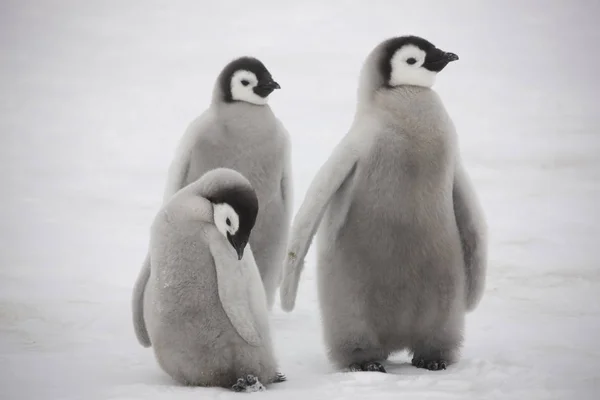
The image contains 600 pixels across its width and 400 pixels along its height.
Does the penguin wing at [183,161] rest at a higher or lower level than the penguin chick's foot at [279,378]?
higher

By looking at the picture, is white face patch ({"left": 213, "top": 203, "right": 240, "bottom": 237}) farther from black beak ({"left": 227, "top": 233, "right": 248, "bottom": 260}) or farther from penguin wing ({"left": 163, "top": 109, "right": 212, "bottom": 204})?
penguin wing ({"left": 163, "top": 109, "right": 212, "bottom": 204})

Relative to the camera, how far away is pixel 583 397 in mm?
2930

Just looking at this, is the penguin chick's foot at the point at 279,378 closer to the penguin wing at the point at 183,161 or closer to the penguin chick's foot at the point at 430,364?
the penguin chick's foot at the point at 430,364

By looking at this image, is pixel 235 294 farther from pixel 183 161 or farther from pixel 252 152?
pixel 183 161

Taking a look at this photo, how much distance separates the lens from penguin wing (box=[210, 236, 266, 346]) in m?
3.01

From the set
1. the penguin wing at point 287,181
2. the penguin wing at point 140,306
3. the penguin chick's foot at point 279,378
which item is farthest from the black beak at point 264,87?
the penguin chick's foot at point 279,378

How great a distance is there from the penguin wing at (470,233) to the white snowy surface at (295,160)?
28cm

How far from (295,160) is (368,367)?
441cm

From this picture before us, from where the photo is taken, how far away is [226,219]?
307cm

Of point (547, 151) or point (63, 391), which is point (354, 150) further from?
point (547, 151)

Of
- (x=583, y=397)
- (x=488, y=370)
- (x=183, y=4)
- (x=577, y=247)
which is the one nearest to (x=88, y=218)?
(x=577, y=247)

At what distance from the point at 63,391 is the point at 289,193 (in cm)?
194

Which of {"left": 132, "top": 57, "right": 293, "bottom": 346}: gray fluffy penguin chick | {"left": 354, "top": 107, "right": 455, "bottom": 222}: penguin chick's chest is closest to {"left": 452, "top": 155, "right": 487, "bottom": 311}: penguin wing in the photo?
{"left": 354, "top": 107, "right": 455, "bottom": 222}: penguin chick's chest

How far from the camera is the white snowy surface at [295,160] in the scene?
11.2 feet
